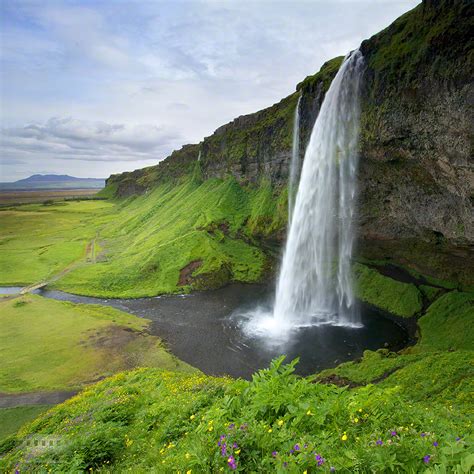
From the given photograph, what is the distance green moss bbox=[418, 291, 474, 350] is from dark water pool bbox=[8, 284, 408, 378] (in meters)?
2.25

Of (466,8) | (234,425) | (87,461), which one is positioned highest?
(466,8)

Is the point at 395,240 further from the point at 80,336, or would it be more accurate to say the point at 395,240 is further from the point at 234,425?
the point at 234,425

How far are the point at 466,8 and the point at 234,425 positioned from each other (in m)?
27.5

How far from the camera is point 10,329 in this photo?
115 feet

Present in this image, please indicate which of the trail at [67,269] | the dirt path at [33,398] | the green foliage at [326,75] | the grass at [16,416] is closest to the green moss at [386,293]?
the green foliage at [326,75]

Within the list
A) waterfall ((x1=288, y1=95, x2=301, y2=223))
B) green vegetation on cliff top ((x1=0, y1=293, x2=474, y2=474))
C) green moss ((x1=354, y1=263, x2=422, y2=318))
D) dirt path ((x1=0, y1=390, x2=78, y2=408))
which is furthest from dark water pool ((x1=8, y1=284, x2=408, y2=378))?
waterfall ((x1=288, y1=95, x2=301, y2=223))

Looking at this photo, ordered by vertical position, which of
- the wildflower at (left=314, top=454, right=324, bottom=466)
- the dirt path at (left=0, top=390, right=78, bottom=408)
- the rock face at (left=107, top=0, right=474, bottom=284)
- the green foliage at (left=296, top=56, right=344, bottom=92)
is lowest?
the dirt path at (left=0, top=390, right=78, bottom=408)

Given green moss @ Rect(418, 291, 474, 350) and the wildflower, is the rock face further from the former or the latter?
the wildflower

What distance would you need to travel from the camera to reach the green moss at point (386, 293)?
35.8 metres

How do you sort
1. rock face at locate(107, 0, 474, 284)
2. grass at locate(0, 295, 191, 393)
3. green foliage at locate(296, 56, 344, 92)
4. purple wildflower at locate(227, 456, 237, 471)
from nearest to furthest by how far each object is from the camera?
purple wildflower at locate(227, 456, 237, 471) → rock face at locate(107, 0, 474, 284) → grass at locate(0, 295, 191, 393) → green foliage at locate(296, 56, 344, 92)

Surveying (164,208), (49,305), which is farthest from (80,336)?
(164,208)

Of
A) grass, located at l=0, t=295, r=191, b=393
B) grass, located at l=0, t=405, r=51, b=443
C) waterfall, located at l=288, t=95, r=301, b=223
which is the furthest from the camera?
waterfall, located at l=288, t=95, r=301, b=223

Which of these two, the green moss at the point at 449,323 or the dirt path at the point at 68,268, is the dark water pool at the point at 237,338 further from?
the dirt path at the point at 68,268

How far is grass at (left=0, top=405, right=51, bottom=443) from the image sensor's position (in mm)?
19419
